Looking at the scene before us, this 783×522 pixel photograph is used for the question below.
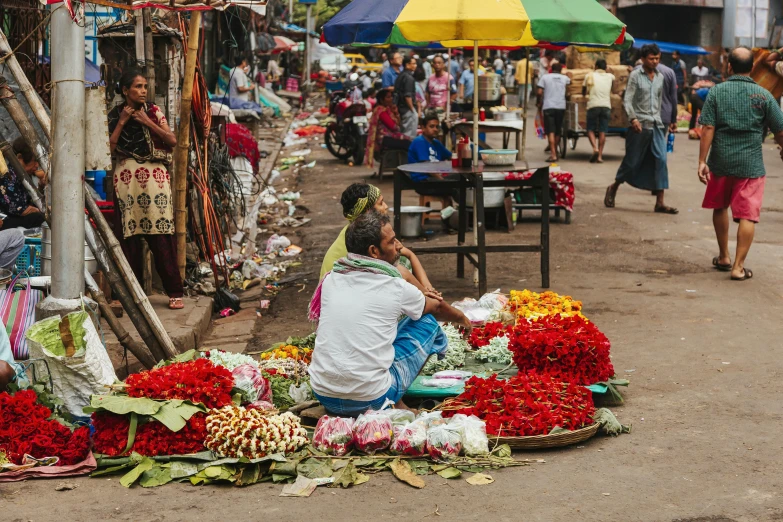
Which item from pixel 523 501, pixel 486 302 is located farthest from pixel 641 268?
pixel 523 501

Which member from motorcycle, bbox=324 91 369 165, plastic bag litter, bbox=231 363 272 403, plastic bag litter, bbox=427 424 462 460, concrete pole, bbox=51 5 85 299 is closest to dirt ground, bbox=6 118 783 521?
plastic bag litter, bbox=427 424 462 460

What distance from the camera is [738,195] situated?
28.8 feet

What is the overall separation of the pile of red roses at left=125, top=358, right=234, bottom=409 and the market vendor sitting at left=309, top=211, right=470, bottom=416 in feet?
1.58

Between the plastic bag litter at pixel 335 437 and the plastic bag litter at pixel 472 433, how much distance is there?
20.1 inches

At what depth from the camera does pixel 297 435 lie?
4.93 metres

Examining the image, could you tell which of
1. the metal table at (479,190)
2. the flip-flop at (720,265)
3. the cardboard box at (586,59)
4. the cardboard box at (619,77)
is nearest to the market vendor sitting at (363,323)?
the metal table at (479,190)

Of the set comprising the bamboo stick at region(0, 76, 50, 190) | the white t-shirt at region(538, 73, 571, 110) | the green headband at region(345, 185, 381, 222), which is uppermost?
the white t-shirt at region(538, 73, 571, 110)

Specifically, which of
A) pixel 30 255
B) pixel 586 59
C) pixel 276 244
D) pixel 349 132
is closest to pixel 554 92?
pixel 349 132

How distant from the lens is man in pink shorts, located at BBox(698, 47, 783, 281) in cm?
873

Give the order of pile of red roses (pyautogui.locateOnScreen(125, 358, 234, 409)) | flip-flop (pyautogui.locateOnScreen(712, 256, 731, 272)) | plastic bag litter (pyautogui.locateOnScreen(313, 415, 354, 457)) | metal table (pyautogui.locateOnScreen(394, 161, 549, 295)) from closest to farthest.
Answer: plastic bag litter (pyautogui.locateOnScreen(313, 415, 354, 457)), pile of red roses (pyautogui.locateOnScreen(125, 358, 234, 409)), metal table (pyautogui.locateOnScreen(394, 161, 549, 295)), flip-flop (pyautogui.locateOnScreen(712, 256, 731, 272))

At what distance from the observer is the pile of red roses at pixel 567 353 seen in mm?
5625

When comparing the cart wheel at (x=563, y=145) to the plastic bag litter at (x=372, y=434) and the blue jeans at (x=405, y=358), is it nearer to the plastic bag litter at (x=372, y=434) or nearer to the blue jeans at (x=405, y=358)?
the blue jeans at (x=405, y=358)

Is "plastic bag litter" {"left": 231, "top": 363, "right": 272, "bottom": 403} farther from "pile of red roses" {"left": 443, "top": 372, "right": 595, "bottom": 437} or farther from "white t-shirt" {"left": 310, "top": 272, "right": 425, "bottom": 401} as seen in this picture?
"pile of red roses" {"left": 443, "top": 372, "right": 595, "bottom": 437}

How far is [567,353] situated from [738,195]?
3.94 meters
